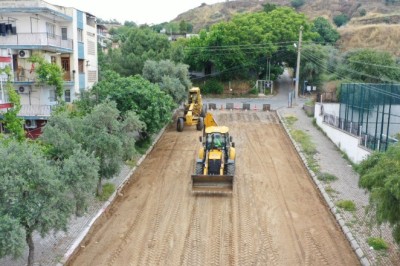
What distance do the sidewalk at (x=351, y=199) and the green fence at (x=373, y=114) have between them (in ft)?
5.93

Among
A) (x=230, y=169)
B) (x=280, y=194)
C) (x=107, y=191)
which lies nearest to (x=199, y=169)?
(x=230, y=169)

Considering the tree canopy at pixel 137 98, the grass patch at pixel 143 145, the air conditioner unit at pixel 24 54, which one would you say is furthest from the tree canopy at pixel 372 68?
the air conditioner unit at pixel 24 54

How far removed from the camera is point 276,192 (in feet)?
62.0

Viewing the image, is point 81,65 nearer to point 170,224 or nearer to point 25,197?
point 170,224

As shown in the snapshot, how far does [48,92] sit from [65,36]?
4639 mm

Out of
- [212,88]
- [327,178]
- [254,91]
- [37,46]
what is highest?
[37,46]

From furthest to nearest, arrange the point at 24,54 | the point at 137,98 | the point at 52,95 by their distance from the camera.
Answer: the point at 52,95 → the point at 24,54 → the point at 137,98

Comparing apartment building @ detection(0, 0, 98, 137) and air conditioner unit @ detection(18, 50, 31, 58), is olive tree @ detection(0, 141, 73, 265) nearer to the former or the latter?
apartment building @ detection(0, 0, 98, 137)

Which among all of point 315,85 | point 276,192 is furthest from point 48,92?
point 315,85

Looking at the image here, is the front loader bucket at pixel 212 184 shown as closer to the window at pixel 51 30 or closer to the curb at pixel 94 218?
the curb at pixel 94 218

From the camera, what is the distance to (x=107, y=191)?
717 inches

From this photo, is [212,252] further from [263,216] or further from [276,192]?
[276,192]

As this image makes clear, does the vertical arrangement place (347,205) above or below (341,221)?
above

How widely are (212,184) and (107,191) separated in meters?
4.59
